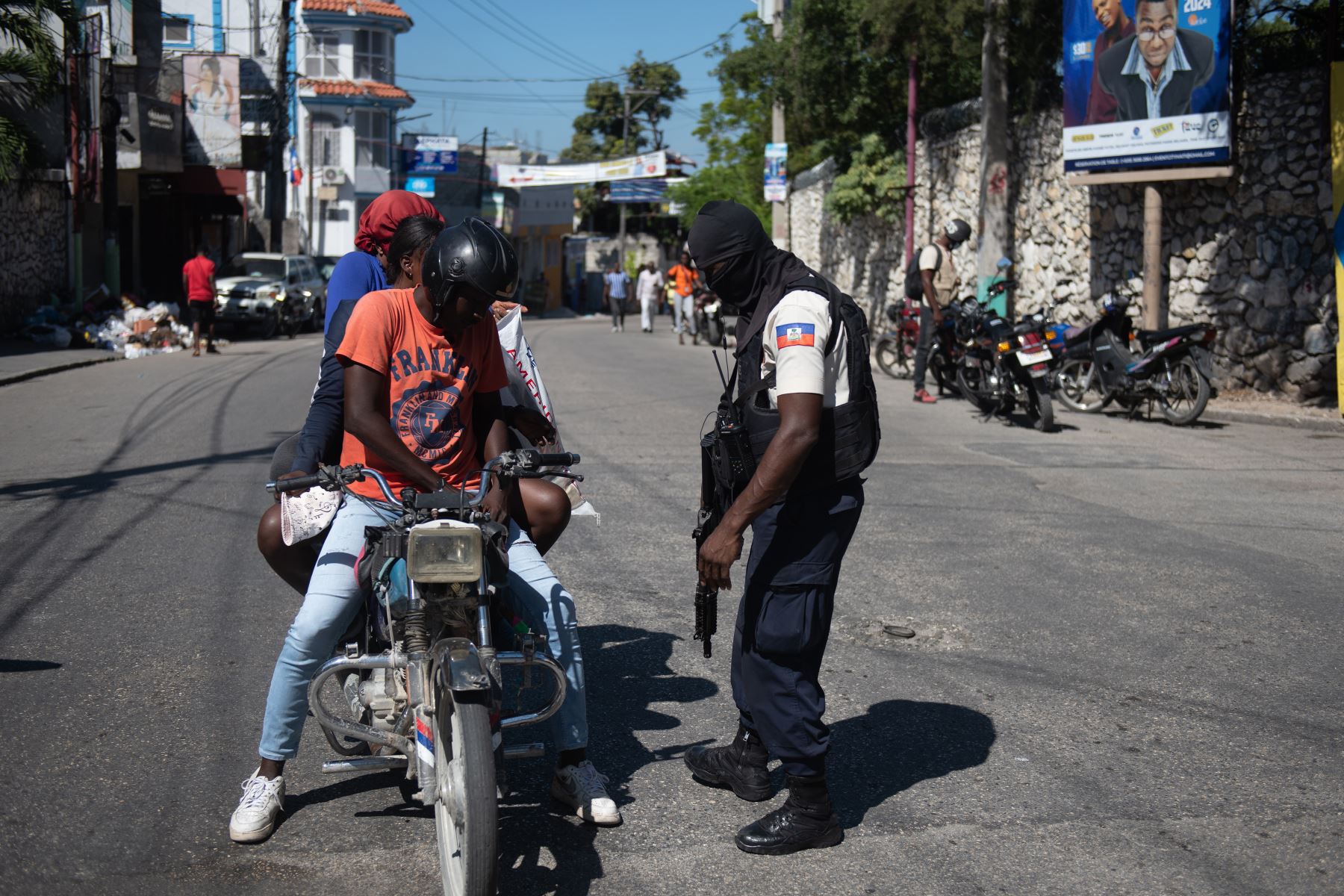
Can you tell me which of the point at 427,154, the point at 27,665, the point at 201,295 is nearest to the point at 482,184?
the point at 427,154

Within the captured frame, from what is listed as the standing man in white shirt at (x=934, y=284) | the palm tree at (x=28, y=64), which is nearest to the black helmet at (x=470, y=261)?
the standing man in white shirt at (x=934, y=284)

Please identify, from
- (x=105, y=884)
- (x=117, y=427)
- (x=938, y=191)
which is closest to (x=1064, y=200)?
(x=938, y=191)

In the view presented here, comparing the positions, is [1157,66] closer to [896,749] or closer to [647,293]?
[896,749]

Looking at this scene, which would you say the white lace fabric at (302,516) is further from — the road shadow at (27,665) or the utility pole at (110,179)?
the utility pole at (110,179)

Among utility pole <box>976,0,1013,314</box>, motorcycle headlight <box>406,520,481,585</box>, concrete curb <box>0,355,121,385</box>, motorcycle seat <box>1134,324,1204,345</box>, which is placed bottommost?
motorcycle headlight <box>406,520,481,585</box>

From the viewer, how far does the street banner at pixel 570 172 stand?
62.1m

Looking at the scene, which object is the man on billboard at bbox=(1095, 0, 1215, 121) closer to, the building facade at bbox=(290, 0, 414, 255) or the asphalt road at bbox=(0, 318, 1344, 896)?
the asphalt road at bbox=(0, 318, 1344, 896)

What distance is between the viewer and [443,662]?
125 inches

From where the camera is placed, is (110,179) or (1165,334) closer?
(1165,334)

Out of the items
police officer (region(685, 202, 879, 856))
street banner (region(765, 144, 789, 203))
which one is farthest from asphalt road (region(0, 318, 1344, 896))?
street banner (region(765, 144, 789, 203))

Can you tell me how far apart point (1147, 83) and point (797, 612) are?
1300 cm

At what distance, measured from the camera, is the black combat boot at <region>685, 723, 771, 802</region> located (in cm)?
400

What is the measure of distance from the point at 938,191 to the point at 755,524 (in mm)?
20424

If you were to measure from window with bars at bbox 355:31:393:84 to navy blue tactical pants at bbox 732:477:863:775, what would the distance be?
191 feet
